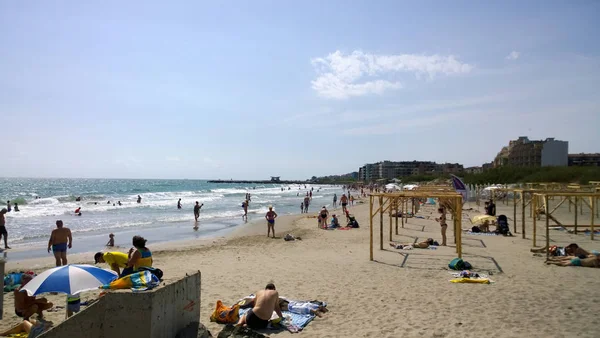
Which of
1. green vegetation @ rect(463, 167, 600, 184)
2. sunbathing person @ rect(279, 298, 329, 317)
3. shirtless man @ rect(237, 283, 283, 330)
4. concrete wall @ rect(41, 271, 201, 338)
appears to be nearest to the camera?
concrete wall @ rect(41, 271, 201, 338)

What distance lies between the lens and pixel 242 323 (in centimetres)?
607

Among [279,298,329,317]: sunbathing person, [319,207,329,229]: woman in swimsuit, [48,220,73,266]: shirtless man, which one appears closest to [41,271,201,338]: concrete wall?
[279,298,329,317]: sunbathing person

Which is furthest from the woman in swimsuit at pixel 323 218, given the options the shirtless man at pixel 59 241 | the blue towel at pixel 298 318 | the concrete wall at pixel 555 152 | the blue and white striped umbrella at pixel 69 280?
the concrete wall at pixel 555 152

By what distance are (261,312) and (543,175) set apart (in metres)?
50.2

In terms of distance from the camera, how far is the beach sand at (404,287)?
6.06m

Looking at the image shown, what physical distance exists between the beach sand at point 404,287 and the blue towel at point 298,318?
12cm

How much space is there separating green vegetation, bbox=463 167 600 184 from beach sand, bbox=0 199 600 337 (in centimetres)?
3316

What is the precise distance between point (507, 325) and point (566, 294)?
2.41 m

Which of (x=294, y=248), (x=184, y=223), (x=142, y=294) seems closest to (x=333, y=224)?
(x=294, y=248)

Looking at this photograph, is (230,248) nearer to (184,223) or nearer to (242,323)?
(242,323)

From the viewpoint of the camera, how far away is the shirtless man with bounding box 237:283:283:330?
6.02m

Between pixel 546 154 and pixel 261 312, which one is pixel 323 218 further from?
pixel 546 154

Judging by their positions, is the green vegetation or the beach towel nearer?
the beach towel

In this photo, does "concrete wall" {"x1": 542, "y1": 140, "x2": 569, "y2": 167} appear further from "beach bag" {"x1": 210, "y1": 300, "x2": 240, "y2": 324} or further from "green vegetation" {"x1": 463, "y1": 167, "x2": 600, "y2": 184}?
"beach bag" {"x1": 210, "y1": 300, "x2": 240, "y2": 324}
